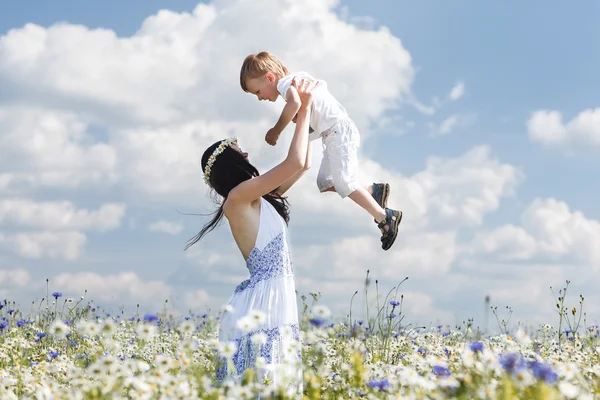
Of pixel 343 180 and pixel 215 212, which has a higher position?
pixel 343 180

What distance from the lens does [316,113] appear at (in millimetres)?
6953

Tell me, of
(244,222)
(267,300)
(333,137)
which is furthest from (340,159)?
(267,300)

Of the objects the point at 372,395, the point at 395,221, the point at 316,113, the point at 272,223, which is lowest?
the point at 372,395

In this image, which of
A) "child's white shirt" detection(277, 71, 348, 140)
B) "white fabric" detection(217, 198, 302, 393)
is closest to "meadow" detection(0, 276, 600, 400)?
"white fabric" detection(217, 198, 302, 393)

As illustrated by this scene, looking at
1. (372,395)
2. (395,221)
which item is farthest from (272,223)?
(395,221)

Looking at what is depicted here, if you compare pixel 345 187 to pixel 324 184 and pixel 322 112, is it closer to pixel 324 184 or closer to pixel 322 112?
pixel 324 184

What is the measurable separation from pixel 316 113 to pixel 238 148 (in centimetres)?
222

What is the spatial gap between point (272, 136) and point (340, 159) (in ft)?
2.45

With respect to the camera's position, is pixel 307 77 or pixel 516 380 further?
pixel 307 77

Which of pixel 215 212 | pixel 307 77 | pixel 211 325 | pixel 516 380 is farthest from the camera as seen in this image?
pixel 211 325

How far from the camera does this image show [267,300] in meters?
4.59

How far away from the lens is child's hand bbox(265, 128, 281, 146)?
627 centimetres

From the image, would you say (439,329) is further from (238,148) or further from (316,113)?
(238,148)

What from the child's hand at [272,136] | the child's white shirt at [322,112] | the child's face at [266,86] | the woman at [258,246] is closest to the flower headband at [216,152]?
the woman at [258,246]
